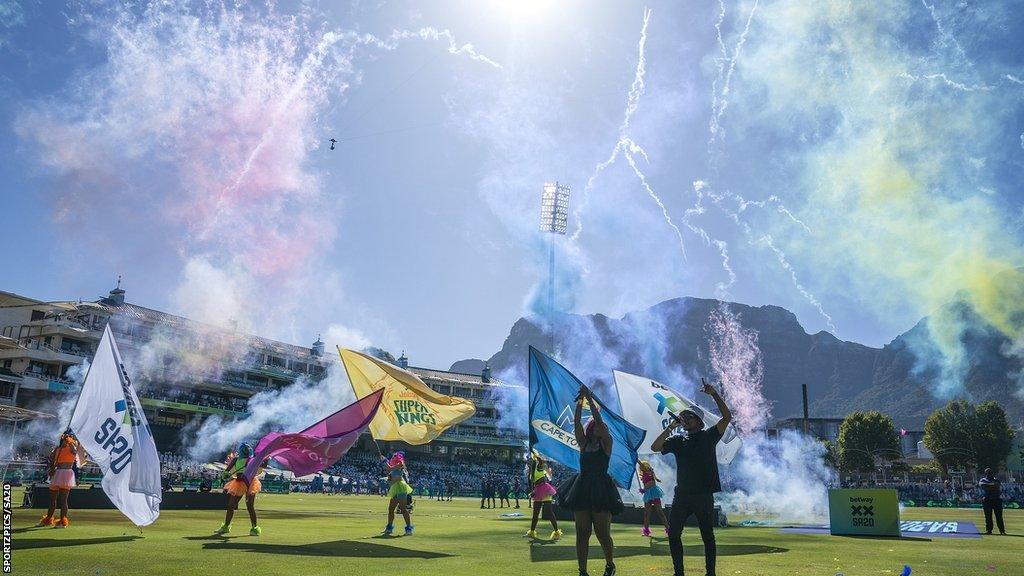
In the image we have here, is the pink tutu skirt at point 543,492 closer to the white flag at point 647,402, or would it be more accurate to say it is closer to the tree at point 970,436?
the white flag at point 647,402

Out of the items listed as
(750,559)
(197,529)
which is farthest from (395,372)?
(750,559)

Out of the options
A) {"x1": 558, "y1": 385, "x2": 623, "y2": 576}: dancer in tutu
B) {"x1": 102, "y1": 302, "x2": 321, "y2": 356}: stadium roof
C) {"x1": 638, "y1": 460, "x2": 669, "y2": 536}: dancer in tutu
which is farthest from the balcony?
{"x1": 558, "y1": 385, "x2": 623, "y2": 576}: dancer in tutu

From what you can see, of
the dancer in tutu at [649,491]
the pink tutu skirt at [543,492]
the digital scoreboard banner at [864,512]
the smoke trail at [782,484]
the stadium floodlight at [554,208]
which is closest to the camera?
the pink tutu skirt at [543,492]

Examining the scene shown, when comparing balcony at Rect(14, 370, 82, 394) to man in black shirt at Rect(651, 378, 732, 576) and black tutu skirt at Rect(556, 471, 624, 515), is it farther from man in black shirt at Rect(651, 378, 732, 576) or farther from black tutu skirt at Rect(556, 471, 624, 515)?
man in black shirt at Rect(651, 378, 732, 576)

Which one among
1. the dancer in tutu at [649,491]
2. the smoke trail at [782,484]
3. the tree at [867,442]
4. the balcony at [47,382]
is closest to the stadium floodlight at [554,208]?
the smoke trail at [782,484]

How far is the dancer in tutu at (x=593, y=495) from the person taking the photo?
7930 mm

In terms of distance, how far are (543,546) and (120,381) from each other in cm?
892

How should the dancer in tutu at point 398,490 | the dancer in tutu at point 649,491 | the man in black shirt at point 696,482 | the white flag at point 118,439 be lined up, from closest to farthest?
the man in black shirt at point 696,482 → the white flag at point 118,439 → the dancer in tutu at point 398,490 → the dancer in tutu at point 649,491

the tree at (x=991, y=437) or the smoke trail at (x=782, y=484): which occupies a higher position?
the tree at (x=991, y=437)

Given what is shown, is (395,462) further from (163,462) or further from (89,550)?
(163,462)

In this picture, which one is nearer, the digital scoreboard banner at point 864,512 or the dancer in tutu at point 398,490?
the dancer in tutu at point 398,490

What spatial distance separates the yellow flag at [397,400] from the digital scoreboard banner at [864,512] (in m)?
11.4

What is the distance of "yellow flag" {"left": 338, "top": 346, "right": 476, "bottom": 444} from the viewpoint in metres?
21.7

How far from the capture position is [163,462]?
58.0m
